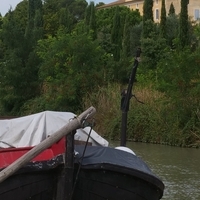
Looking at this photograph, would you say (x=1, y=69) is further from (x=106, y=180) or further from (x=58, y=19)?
(x=106, y=180)

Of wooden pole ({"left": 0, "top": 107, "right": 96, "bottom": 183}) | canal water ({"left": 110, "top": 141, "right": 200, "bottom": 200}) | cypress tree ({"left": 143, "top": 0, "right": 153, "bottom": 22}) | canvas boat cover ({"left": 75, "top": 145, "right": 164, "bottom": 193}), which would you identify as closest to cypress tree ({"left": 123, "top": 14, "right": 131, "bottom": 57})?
cypress tree ({"left": 143, "top": 0, "right": 153, "bottom": 22})

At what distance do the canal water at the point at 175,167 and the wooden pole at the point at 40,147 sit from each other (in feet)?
22.4

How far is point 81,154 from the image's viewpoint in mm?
8164

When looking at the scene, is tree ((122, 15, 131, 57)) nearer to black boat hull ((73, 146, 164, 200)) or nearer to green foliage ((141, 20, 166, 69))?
green foliage ((141, 20, 166, 69))

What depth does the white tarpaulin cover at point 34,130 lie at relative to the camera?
10422mm

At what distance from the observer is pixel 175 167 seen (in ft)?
65.5

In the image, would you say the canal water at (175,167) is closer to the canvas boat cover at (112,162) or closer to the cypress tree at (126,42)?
the canvas boat cover at (112,162)

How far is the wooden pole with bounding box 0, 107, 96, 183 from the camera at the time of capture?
7215 millimetres

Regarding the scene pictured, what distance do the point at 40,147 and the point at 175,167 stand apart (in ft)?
42.9

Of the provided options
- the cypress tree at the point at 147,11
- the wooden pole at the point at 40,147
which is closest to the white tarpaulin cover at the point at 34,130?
the wooden pole at the point at 40,147

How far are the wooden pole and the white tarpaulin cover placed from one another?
2.81 metres

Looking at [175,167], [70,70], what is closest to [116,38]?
[70,70]

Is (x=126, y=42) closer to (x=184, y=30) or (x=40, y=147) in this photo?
(x=184, y=30)

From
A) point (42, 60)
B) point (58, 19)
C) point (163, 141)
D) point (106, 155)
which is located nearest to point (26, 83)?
point (42, 60)
